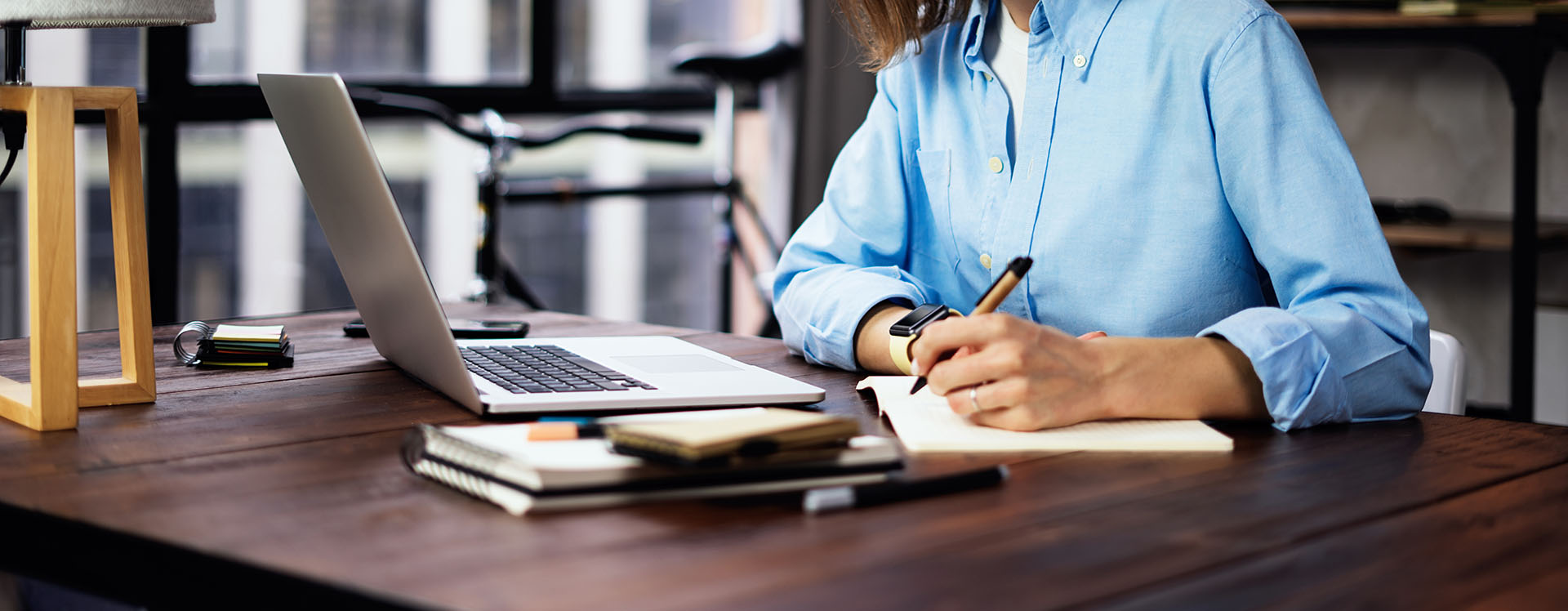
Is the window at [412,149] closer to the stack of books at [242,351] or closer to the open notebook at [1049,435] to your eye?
the stack of books at [242,351]

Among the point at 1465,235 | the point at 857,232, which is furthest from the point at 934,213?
the point at 1465,235

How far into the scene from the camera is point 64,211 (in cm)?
88

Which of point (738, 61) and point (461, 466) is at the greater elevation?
point (738, 61)

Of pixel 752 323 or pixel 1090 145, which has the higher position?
pixel 1090 145

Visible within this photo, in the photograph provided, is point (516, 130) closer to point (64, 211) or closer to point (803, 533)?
point (64, 211)

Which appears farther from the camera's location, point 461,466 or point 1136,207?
point 1136,207

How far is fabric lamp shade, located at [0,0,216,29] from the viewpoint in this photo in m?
0.86

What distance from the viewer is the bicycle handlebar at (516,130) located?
255cm

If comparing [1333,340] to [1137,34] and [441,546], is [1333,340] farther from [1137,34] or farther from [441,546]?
[441,546]

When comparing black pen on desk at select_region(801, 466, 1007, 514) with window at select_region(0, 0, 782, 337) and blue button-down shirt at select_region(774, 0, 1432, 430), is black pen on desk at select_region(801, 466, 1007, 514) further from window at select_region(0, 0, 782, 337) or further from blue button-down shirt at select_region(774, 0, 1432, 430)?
window at select_region(0, 0, 782, 337)

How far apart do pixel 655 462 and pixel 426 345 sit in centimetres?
32

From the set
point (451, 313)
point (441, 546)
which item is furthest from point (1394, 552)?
point (451, 313)

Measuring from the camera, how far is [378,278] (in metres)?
1.00

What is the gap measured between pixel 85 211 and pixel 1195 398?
2419 millimetres
